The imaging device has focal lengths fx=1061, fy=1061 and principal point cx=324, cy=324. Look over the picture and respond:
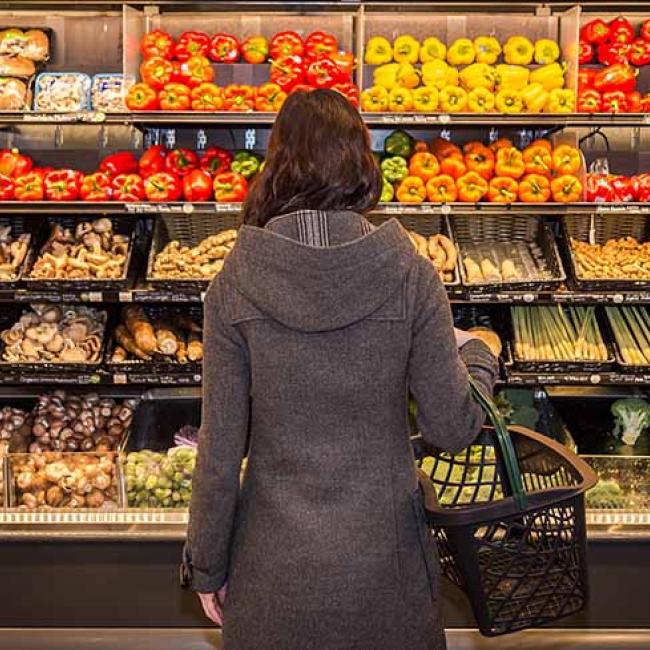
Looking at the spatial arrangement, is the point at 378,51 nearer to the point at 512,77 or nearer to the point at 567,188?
the point at 512,77

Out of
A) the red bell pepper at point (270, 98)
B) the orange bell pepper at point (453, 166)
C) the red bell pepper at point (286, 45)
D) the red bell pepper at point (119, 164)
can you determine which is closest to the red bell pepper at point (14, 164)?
the red bell pepper at point (119, 164)

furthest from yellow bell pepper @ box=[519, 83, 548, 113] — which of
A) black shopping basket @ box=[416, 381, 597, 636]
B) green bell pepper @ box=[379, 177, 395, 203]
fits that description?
black shopping basket @ box=[416, 381, 597, 636]

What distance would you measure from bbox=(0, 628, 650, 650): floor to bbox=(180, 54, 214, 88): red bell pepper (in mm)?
2249

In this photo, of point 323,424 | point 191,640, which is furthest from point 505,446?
point 191,640

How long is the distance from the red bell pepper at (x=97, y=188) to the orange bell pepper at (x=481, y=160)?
5.11 ft

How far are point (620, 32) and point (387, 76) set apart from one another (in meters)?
1.11

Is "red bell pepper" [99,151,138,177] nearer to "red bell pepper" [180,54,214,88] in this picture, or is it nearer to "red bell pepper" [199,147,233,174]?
"red bell pepper" [199,147,233,174]

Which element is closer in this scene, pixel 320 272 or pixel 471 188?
pixel 320 272

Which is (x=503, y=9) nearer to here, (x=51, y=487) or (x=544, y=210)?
(x=544, y=210)

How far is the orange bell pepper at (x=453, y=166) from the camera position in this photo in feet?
15.0

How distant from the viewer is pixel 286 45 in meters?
4.64

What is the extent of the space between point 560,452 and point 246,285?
2.89 feet

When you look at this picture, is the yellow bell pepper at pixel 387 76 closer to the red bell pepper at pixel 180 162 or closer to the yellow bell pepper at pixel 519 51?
the yellow bell pepper at pixel 519 51

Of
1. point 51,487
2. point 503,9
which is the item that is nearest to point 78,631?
point 51,487
